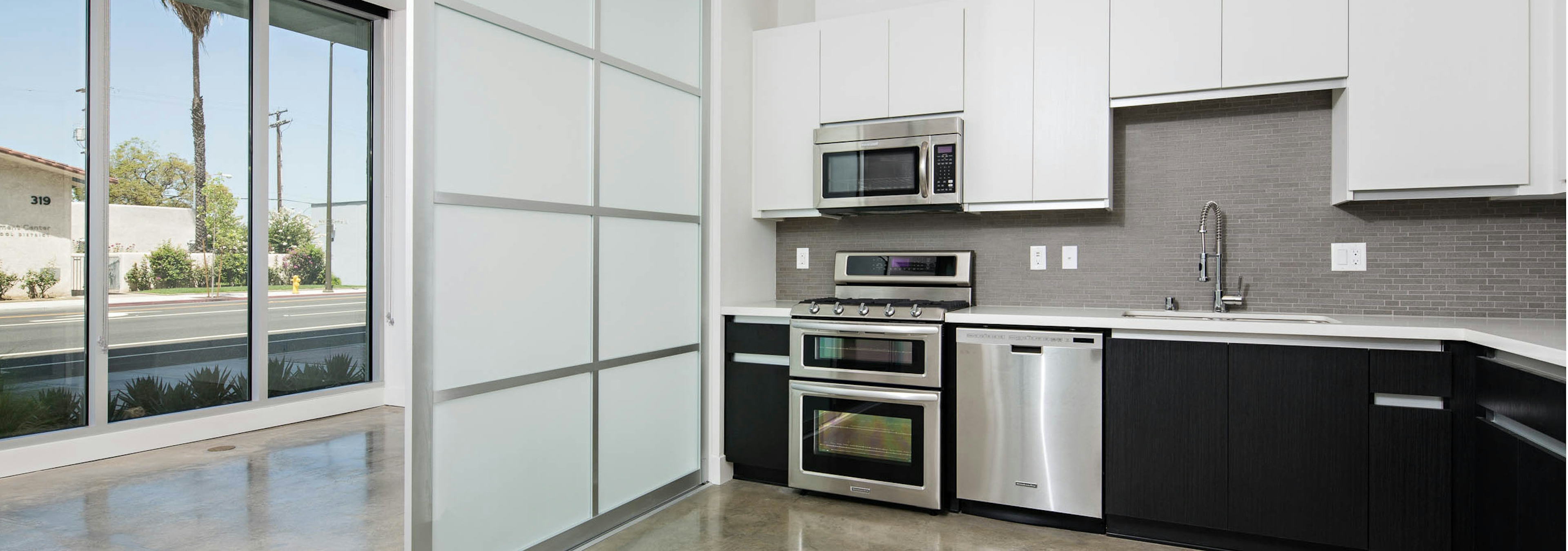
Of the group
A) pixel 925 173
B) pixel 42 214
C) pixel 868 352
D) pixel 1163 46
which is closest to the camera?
pixel 1163 46

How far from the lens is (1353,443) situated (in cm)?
241

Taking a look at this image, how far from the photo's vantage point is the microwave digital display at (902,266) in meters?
3.54

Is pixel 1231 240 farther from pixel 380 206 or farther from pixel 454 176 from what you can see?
pixel 380 206

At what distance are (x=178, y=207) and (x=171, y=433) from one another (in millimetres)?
1323

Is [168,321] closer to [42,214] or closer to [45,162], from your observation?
[42,214]

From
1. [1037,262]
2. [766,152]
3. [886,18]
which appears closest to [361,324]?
[766,152]

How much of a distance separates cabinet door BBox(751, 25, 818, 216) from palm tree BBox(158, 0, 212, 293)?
135 inches

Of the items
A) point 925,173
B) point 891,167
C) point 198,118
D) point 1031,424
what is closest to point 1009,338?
point 1031,424

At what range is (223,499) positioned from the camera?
3236mm

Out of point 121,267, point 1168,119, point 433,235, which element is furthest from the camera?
point 121,267

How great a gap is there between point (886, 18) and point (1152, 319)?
5.78 feet

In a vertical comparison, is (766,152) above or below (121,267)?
above

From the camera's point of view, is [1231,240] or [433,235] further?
[1231,240]

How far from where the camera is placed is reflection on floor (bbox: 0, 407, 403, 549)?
275 cm
